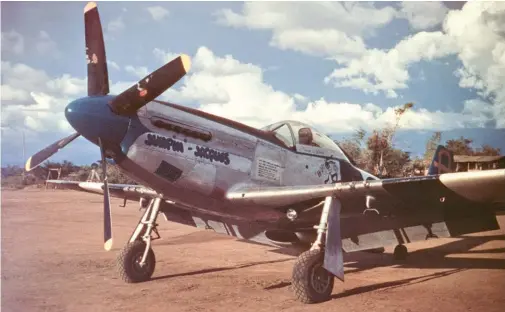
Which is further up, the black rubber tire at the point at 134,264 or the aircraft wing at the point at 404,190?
the aircraft wing at the point at 404,190

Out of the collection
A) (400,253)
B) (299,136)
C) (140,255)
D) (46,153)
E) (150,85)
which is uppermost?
(150,85)

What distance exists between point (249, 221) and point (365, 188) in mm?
2415

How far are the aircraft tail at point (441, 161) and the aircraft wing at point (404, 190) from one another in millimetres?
3416

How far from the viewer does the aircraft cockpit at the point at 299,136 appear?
6910 mm

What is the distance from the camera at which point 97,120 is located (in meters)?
5.27

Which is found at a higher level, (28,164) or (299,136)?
(299,136)

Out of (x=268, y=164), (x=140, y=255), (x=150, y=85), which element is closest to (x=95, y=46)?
(x=150, y=85)

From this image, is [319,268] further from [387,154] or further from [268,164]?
[387,154]

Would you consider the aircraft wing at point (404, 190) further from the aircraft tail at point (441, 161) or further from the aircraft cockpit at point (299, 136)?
the aircraft tail at point (441, 161)

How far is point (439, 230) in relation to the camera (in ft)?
23.7

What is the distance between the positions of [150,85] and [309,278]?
340 cm

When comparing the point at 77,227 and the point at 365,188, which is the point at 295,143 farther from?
the point at 77,227

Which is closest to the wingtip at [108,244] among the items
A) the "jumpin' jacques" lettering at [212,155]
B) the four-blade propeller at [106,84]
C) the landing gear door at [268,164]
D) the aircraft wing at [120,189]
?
the four-blade propeller at [106,84]

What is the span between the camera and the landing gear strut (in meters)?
5.43
